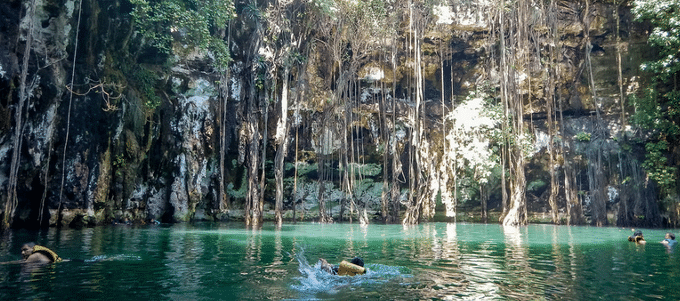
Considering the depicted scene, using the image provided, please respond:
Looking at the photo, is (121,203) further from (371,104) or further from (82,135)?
(371,104)

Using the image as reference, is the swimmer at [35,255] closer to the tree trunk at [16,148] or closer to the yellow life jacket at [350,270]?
the yellow life jacket at [350,270]

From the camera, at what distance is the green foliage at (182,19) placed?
1425cm

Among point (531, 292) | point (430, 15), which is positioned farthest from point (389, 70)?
point (531, 292)

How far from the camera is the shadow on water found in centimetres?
438

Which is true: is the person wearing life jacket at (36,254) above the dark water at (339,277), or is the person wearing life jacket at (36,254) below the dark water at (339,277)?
above

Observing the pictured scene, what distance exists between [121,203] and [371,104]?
12.1 m

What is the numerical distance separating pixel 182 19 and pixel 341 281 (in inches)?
485

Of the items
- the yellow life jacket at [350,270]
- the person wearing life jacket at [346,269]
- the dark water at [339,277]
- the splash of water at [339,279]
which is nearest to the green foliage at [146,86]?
the dark water at [339,277]

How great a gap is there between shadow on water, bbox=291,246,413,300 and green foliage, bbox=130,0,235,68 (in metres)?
11.3

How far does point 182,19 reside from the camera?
14453mm

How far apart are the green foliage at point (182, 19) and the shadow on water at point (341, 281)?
37.1 feet

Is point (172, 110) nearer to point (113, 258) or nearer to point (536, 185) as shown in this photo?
point (113, 258)

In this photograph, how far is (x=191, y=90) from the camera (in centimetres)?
1820

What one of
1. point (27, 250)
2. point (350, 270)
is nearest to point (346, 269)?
point (350, 270)
